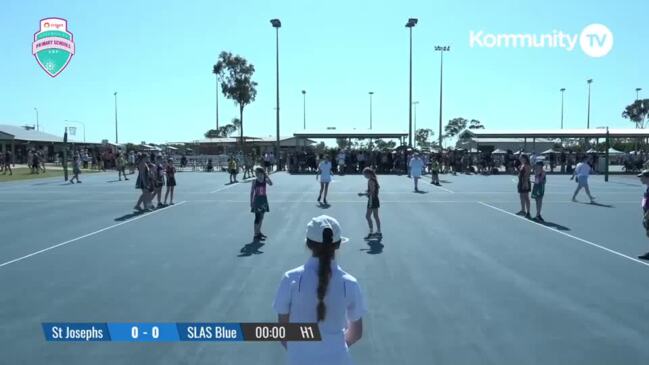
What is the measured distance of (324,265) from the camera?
8.75ft

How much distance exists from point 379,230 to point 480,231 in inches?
Answer: 97.0

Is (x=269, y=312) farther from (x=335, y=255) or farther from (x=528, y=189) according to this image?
(x=528, y=189)

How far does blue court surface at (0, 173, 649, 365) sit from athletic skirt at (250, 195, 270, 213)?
653mm

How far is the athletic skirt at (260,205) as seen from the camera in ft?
36.1

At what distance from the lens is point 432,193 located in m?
22.2

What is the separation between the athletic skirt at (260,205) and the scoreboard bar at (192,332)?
5.53 m

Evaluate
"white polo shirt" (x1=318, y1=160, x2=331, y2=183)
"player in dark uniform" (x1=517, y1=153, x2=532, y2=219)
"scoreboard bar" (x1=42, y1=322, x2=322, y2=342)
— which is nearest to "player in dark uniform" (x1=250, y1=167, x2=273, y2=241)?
"scoreboard bar" (x1=42, y1=322, x2=322, y2=342)

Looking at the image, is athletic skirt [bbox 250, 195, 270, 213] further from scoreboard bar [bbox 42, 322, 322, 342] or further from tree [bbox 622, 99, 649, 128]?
tree [bbox 622, 99, 649, 128]

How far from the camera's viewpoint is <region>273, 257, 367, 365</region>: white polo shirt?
2.65 meters

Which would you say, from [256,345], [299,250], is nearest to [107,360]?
[256,345]

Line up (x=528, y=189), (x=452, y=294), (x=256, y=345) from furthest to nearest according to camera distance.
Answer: (x=528, y=189) < (x=452, y=294) < (x=256, y=345)

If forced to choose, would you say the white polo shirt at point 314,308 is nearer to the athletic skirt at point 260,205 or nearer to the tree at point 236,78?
the athletic skirt at point 260,205

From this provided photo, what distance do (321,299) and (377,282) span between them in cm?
494

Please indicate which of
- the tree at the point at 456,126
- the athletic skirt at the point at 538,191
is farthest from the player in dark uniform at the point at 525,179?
the tree at the point at 456,126
